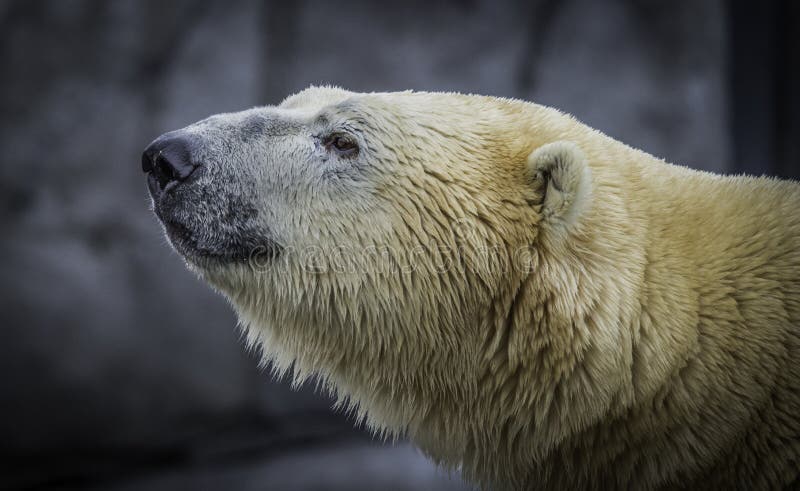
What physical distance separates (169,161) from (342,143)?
1.39 feet

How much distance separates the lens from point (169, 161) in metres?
1.84

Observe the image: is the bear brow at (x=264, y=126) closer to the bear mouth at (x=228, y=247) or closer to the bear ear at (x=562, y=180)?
the bear mouth at (x=228, y=247)

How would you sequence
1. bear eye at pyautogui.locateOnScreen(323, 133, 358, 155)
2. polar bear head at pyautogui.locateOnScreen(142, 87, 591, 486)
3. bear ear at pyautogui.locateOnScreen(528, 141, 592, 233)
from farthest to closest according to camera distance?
bear eye at pyautogui.locateOnScreen(323, 133, 358, 155) → polar bear head at pyautogui.locateOnScreen(142, 87, 591, 486) → bear ear at pyautogui.locateOnScreen(528, 141, 592, 233)

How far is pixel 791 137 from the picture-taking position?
436 cm

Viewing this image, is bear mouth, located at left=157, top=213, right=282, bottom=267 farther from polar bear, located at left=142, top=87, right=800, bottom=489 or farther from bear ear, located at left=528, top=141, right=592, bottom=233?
bear ear, located at left=528, top=141, right=592, bottom=233

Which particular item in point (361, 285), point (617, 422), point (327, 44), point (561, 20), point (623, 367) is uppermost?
point (561, 20)

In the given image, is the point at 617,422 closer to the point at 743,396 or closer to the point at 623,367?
the point at 623,367

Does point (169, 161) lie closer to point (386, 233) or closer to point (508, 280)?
point (386, 233)

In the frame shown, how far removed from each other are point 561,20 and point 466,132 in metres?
2.77

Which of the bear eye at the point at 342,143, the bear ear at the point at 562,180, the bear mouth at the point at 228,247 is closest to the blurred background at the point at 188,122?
the bear mouth at the point at 228,247

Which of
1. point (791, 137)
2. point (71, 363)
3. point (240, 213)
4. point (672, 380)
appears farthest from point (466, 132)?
point (791, 137)

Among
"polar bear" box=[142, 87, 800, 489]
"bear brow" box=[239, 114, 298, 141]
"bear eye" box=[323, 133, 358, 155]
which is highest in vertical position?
"bear brow" box=[239, 114, 298, 141]

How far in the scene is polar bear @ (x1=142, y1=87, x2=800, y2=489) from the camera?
168cm

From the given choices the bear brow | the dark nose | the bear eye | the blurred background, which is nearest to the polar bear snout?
the dark nose
